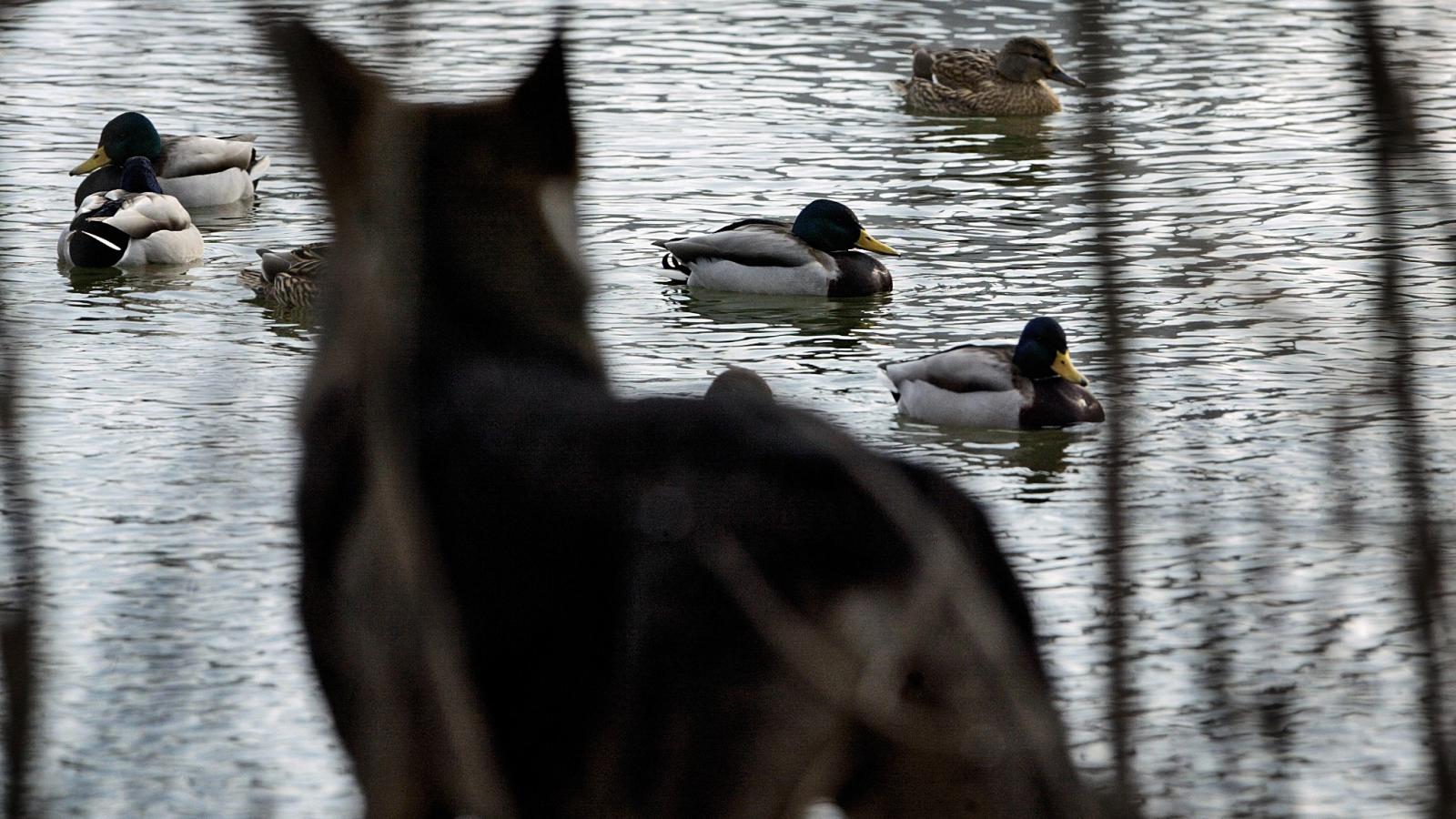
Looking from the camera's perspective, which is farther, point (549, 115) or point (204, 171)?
point (204, 171)

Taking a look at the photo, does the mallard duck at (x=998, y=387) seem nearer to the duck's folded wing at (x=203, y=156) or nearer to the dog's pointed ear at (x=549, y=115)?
the dog's pointed ear at (x=549, y=115)

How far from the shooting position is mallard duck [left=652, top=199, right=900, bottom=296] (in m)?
10.6

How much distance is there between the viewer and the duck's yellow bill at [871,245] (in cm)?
1088

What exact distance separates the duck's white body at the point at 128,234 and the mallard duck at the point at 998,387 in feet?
16.2

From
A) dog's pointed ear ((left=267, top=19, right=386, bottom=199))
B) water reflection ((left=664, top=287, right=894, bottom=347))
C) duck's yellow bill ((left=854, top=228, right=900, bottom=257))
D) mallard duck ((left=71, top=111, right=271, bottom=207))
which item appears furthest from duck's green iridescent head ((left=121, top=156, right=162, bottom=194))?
dog's pointed ear ((left=267, top=19, right=386, bottom=199))

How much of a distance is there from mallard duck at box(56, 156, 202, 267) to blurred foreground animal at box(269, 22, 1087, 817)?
30.4ft

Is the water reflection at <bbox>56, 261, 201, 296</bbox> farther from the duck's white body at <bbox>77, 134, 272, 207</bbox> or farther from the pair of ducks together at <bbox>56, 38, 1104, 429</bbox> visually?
the duck's white body at <bbox>77, 134, 272, 207</bbox>

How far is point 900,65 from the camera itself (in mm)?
18031

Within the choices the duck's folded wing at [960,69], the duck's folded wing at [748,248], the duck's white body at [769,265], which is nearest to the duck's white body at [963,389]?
the duck's white body at [769,265]

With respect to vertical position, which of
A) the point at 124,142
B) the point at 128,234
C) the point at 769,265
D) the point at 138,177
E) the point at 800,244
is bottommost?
the point at 769,265

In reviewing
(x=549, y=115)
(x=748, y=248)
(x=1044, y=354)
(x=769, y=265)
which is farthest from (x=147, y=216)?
(x=549, y=115)

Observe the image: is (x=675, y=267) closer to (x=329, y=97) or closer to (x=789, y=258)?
(x=789, y=258)

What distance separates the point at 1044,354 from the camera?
8.41 metres

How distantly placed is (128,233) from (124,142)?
2.06 meters
